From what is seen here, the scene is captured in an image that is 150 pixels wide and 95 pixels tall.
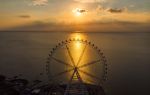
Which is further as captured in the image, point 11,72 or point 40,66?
point 40,66

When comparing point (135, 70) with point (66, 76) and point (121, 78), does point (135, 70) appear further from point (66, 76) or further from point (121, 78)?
point (66, 76)

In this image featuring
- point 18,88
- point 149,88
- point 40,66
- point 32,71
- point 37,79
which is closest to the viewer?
point 18,88

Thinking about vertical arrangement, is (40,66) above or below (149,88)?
above

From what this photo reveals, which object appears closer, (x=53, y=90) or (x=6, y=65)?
(x=53, y=90)

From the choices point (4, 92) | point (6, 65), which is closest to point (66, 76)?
point (4, 92)

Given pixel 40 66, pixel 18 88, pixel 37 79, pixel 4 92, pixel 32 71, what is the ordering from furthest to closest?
pixel 40 66 → pixel 32 71 → pixel 37 79 → pixel 18 88 → pixel 4 92

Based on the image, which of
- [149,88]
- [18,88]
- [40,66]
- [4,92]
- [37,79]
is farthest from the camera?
[40,66]

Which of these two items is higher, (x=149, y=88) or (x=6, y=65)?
(x=6, y=65)

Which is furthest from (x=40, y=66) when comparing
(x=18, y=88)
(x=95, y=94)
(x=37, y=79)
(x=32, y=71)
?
(x=95, y=94)

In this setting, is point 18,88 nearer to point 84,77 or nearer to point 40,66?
point 84,77

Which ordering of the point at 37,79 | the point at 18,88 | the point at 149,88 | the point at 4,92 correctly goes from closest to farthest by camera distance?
1. the point at 4,92
2. the point at 18,88
3. the point at 149,88
4. the point at 37,79
